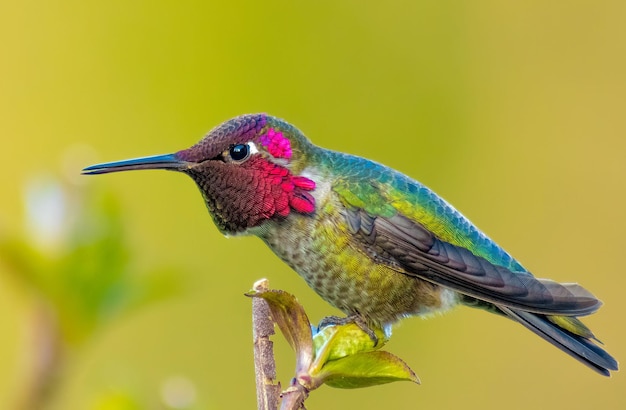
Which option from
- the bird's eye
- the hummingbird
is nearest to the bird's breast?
the hummingbird

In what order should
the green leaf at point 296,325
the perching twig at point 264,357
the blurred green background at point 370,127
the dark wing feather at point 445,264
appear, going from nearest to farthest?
the perching twig at point 264,357
the green leaf at point 296,325
the dark wing feather at point 445,264
the blurred green background at point 370,127

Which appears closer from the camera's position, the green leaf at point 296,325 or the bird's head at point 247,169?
the green leaf at point 296,325

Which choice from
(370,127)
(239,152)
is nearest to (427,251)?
(239,152)

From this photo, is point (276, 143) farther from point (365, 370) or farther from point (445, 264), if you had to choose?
point (365, 370)

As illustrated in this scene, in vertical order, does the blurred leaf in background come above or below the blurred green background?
below

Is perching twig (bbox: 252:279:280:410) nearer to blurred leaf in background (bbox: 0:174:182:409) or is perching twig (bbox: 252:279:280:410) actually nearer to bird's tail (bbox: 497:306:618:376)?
blurred leaf in background (bbox: 0:174:182:409)

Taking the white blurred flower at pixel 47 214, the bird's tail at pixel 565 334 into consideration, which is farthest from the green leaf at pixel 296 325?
the bird's tail at pixel 565 334

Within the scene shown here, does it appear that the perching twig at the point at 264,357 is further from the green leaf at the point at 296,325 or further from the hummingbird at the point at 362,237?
the hummingbird at the point at 362,237

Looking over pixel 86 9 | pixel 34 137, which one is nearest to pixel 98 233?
pixel 34 137
